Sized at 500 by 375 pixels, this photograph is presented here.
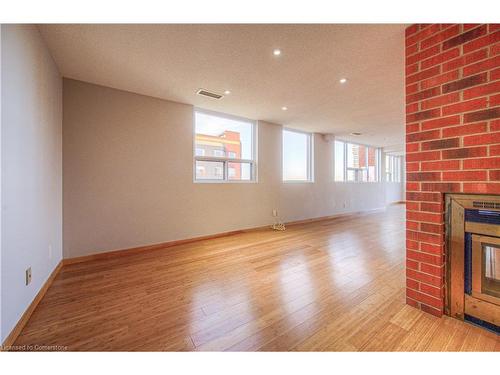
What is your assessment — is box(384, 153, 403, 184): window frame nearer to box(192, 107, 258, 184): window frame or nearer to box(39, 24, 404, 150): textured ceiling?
box(39, 24, 404, 150): textured ceiling

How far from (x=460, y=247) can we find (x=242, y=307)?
5.53ft

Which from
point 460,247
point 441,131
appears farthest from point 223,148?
point 460,247

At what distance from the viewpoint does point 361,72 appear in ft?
8.29

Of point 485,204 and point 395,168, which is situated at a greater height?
point 395,168

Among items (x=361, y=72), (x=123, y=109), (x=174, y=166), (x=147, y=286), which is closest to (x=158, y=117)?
(x=123, y=109)

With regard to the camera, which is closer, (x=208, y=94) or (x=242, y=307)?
(x=242, y=307)

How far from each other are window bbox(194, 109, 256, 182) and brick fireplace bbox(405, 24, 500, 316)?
310 cm

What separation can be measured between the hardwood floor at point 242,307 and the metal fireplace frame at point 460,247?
0.40 feet

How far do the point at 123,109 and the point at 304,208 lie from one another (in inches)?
179

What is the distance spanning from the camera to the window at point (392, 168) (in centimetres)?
906

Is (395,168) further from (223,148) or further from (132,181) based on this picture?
(132,181)

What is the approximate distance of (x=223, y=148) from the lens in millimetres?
4160

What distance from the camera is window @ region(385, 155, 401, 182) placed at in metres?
9.06
